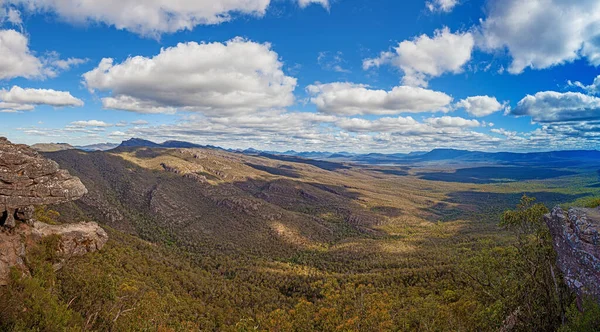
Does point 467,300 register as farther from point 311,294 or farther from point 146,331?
point 311,294

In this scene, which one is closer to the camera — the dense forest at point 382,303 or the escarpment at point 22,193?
the dense forest at point 382,303

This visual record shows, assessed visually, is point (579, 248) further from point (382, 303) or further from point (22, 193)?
point (22, 193)

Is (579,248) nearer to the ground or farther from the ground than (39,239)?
farther from the ground

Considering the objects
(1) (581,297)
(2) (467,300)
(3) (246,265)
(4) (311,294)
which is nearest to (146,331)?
(2) (467,300)

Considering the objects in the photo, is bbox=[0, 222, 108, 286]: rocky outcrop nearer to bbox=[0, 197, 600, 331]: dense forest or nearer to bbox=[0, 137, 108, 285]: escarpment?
bbox=[0, 137, 108, 285]: escarpment

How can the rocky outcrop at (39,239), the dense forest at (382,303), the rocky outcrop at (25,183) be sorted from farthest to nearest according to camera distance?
the rocky outcrop at (39,239)
the rocky outcrop at (25,183)
the dense forest at (382,303)

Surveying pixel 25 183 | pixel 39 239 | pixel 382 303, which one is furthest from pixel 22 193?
pixel 382 303

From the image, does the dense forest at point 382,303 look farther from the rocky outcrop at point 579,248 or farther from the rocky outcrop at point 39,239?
the rocky outcrop at point 579,248

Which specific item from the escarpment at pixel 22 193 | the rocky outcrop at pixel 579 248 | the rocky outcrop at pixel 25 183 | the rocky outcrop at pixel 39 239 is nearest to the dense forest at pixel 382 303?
the rocky outcrop at pixel 39 239
